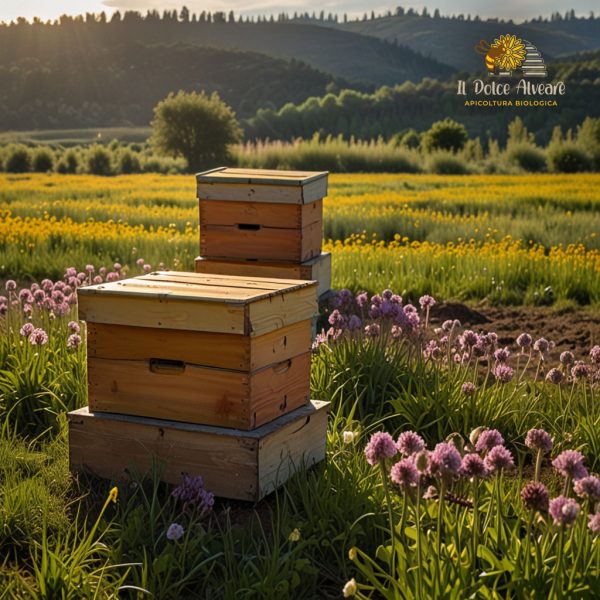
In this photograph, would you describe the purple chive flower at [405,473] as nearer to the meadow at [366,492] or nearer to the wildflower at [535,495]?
the meadow at [366,492]

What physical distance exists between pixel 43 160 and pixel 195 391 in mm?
35829

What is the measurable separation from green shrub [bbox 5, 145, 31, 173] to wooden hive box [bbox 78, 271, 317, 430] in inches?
1385

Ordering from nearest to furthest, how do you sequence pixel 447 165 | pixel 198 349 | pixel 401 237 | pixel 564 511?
1. pixel 564 511
2. pixel 198 349
3. pixel 401 237
4. pixel 447 165

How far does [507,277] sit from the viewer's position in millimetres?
10789

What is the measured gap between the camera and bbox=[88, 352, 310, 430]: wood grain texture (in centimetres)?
436

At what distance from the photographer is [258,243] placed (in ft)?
25.3

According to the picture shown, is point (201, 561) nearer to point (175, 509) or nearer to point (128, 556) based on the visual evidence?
point (128, 556)

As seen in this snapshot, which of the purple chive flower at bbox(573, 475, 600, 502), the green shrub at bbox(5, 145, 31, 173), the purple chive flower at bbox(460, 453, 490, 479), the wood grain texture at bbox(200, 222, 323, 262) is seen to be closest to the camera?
the purple chive flower at bbox(573, 475, 600, 502)

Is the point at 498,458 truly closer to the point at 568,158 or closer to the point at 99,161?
the point at 568,158

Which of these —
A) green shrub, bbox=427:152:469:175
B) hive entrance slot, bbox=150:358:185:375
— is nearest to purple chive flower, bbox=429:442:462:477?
hive entrance slot, bbox=150:358:185:375

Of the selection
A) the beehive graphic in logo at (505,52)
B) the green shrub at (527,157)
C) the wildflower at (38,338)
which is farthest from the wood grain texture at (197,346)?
the green shrub at (527,157)

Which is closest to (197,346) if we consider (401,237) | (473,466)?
(473,466)

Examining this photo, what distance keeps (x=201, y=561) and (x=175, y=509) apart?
1.83 feet

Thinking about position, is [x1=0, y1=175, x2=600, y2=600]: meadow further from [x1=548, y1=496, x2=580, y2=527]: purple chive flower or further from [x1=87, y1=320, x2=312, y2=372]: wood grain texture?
[x1=87, y1=320, x2=312, y2=372]: wood grain texture
